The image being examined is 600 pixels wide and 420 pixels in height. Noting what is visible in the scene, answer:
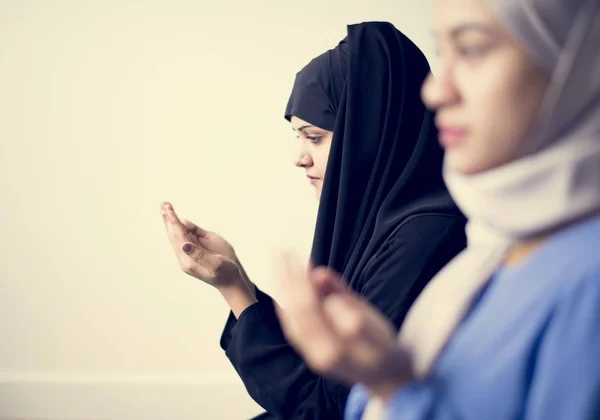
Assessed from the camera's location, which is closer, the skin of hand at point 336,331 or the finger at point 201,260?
the skin of hand at point 336,331

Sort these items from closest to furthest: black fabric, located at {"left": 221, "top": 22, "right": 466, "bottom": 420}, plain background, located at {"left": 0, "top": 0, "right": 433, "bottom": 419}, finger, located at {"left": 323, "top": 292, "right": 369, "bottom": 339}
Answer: finger, located at {"left": 323, "top": 292, "right": 369, "bottom": 339} → black fabric, located at {"left": 221, "top": 22, "right": 466, "bottom": 420} → plain background, located at {"left": 0, "top": 0, "right": 433, "bottom": 419}

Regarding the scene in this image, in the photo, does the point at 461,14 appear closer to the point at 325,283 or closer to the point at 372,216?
the point at 325,283

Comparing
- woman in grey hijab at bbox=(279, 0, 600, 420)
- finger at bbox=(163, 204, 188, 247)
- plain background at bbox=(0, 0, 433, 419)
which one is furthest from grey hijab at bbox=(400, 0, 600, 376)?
plain background at bbox=(0, 0, 433, 419)

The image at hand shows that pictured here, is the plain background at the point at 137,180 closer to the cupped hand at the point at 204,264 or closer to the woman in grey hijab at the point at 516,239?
the cupped hand at the point at 204,264

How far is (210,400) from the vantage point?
1.86m

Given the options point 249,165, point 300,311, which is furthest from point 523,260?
point 249,165

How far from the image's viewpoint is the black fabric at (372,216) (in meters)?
0.65

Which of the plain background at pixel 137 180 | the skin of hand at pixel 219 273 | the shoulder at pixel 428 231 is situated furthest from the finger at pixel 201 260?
the plain background at pixel 137 180

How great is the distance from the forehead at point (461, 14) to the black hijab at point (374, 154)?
0.41 metres

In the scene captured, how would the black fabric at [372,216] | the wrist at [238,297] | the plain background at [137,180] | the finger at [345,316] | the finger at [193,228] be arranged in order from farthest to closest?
the plain background at [137,180]
the finger at [193,228]
the wrist at [238,297]
the black fabric at [372,216]
the finger at [345,316]

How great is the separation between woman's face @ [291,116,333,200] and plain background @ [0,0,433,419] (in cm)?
68

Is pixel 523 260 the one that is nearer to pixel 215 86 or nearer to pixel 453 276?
pixel 453 276

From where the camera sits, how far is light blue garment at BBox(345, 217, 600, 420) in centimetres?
28

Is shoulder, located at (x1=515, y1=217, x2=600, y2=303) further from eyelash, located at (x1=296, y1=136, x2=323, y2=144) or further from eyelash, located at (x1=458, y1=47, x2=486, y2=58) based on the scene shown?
eyelash, located at (x1=296, y1=136, x2=323, y2=144)
